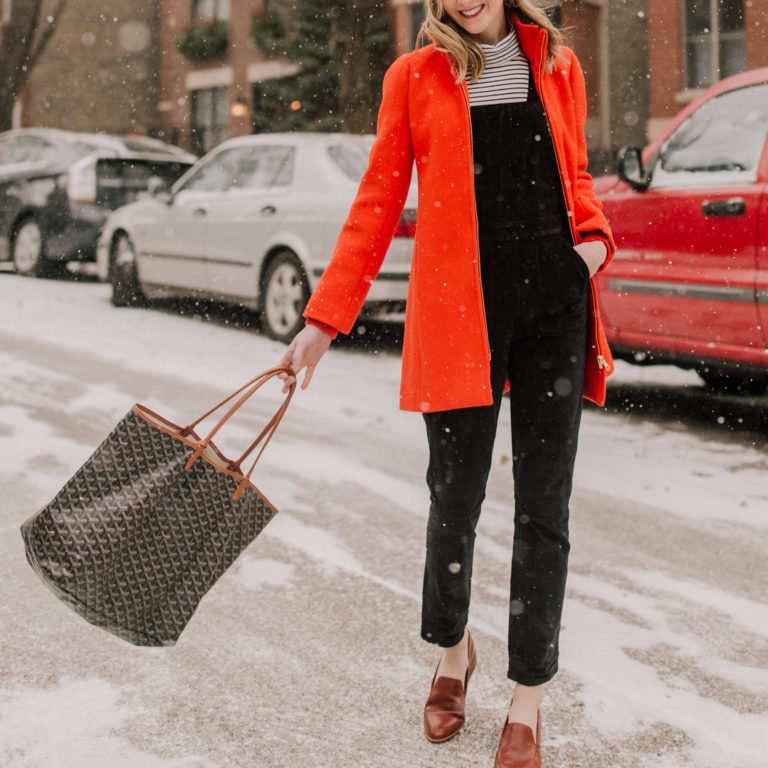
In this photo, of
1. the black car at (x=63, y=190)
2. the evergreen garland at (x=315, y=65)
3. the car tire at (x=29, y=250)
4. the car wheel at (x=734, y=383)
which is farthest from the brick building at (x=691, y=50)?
the car wheel at (x=734, y=383)

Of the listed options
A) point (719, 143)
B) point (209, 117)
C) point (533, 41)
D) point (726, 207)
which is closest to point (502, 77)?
point (533, 41)

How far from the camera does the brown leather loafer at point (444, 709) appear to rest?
2.66m

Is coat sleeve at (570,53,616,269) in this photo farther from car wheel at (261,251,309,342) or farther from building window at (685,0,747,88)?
building window at (685,0,747,88)

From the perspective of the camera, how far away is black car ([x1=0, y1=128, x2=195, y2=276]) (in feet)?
40.8

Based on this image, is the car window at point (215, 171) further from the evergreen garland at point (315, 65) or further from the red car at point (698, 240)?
the evergreen garland at point (315, 65)

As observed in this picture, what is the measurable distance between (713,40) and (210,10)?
552 inches

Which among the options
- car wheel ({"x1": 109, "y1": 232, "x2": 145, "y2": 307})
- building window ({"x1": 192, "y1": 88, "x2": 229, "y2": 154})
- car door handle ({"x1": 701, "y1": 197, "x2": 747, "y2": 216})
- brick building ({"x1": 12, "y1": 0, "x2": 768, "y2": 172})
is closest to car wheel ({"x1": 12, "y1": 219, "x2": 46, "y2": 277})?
car wheel ({"x1": 109, "y1": 232, "x2": 145, "y2": 307})

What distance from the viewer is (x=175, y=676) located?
3.00m

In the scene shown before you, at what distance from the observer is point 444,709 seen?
2.70m

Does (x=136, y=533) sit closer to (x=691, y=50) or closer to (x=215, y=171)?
(x=215, y=171)

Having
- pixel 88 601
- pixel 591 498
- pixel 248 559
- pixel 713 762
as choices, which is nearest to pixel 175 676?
pixel 88 601

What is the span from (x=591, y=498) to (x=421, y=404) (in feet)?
8.01

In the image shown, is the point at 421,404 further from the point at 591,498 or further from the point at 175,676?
the point at 591,498

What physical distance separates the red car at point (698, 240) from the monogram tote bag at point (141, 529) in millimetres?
3546
